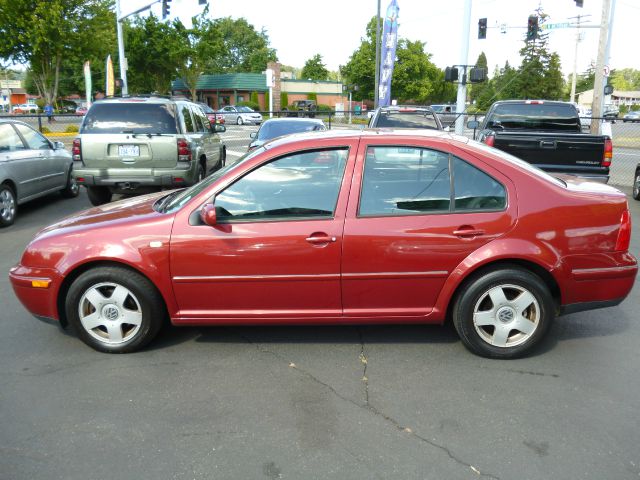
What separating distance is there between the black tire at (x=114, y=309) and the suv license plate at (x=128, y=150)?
5317 millimetres

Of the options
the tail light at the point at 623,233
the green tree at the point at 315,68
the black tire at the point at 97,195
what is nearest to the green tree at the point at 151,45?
the green tree at the point at 315,68

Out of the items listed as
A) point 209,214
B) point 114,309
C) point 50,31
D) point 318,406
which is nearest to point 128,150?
point 114,309

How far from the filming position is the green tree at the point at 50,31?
1163 inches

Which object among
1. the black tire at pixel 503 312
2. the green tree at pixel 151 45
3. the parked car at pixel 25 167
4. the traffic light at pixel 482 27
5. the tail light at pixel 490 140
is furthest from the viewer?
the green tree at pixel 151 45

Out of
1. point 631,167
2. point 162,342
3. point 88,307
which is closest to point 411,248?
point 162,342

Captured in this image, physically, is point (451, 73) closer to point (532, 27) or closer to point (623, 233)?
point (532, 27)

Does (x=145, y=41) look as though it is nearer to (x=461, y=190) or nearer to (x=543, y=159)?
(x=543, y=159)

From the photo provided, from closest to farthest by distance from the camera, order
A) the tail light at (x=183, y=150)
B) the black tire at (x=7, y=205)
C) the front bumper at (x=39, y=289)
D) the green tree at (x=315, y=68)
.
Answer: the front bumper at (x=39, y=289) → the black tire at (x=7, y=205) → the tail light at (x=183, y=150) → the green tree at (x=315, y=68)

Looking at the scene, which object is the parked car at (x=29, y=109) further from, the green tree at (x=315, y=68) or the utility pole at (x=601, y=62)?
the utility pole at (x=601, y=62)

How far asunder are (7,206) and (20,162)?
0.80 metres

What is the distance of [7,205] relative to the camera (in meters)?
8.34

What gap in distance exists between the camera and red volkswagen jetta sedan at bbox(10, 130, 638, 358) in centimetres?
379

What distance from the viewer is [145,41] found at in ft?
165

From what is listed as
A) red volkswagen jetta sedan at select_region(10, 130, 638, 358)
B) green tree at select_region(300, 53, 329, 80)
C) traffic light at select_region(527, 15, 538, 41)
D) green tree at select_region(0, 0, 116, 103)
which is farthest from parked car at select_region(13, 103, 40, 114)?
red volkswagen jetta sedan at select_region(10, 130, 638, 358)
